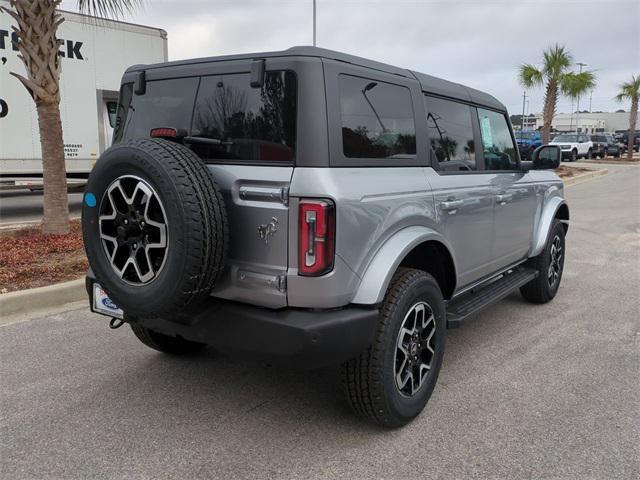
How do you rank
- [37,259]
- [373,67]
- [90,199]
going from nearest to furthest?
[90,199]
[373,67]
[37,259]

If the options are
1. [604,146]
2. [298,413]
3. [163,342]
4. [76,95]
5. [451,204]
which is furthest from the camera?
[604,146]

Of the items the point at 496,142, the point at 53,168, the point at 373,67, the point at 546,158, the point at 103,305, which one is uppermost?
the point at 373,67

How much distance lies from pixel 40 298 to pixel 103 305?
7.41 feet

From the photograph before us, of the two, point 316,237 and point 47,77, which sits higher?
point 47,77

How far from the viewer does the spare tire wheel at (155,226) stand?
2502mm

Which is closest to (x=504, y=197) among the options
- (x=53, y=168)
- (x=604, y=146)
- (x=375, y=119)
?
(x=375, y=119)

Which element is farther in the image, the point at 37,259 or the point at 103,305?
the point at 37,259

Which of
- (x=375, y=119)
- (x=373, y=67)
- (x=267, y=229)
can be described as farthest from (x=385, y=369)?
(x=373, y=67)

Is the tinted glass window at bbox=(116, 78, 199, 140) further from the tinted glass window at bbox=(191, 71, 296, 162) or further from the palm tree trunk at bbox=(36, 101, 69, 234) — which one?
the palm tree trunk at bbox=(36, 101, 69, 234)

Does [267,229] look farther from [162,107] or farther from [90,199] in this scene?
[162,107]

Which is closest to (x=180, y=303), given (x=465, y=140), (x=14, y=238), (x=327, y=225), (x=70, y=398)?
(x=327, y=225)

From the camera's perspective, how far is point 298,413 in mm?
3254

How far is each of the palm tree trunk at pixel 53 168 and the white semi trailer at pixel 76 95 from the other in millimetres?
4221

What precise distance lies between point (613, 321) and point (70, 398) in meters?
4.52
